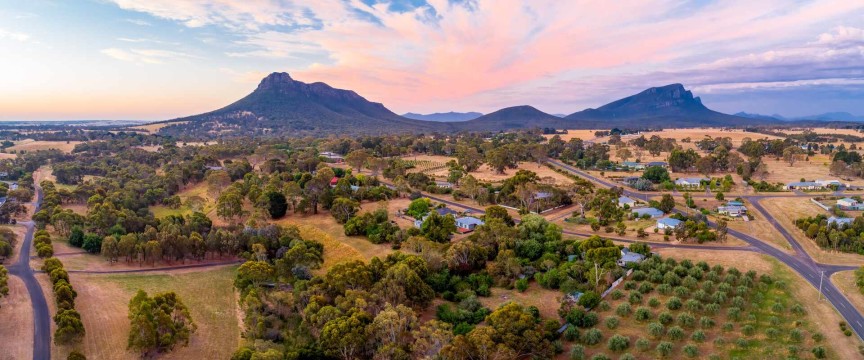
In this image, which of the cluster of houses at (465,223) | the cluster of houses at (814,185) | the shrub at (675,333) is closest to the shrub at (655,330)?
the shrub at (675,333)

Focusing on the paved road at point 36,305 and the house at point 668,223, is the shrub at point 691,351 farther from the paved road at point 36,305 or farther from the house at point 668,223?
the paved road at point 36,305

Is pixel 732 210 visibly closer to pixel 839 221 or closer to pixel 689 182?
pixel 839 221

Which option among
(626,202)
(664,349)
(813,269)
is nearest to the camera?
(664,349)

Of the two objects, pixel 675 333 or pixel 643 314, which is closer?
pixel 675 333

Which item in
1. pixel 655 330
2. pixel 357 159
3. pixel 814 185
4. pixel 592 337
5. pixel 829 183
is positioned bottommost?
pixel 592 337

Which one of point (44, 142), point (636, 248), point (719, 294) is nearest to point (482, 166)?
point (636, 248)

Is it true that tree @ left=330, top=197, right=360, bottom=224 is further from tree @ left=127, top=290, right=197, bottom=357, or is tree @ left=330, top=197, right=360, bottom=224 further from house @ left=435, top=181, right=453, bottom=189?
tree @ left=127, top=290, right=197, bottom=357

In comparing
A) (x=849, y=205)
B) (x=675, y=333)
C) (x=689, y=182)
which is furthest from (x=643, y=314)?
(x=689, y=182)
